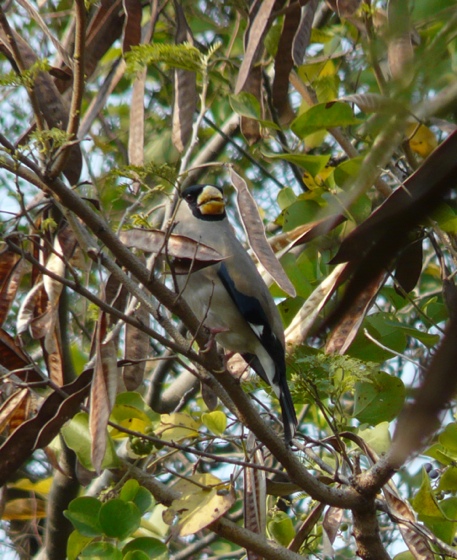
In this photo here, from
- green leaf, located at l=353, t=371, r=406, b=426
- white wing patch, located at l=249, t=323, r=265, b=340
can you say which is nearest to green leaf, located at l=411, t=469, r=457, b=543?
green leaf, located at l=353, t=371, r=406, b=426

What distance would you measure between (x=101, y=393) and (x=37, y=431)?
0.34m

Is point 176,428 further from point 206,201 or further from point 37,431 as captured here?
point 206,201

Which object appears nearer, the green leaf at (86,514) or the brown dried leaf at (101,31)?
the green leaf at (86,514)

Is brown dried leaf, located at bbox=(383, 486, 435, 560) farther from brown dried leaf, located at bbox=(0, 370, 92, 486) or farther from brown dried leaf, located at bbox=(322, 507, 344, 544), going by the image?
brown dried leaf, located at bbox=(0, 370, 92, 486)

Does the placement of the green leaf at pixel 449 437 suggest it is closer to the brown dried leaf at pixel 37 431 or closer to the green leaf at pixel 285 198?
the brown dried leaf at pixel 37 431

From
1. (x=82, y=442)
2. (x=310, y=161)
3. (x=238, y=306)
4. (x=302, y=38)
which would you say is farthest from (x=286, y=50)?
(x=82, y=442)

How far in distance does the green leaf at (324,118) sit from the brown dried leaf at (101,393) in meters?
0.76

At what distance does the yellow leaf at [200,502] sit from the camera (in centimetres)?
205

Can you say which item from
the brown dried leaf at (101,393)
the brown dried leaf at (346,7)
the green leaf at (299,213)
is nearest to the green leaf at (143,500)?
the brown dried leaf at (101,393)

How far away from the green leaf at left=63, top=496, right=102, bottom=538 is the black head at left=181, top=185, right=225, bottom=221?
1.80 m

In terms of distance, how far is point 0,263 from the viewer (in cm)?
238

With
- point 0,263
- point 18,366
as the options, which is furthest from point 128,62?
point 18,366

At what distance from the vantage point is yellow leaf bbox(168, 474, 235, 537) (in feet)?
6.73

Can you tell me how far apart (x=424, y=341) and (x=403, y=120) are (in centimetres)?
223
